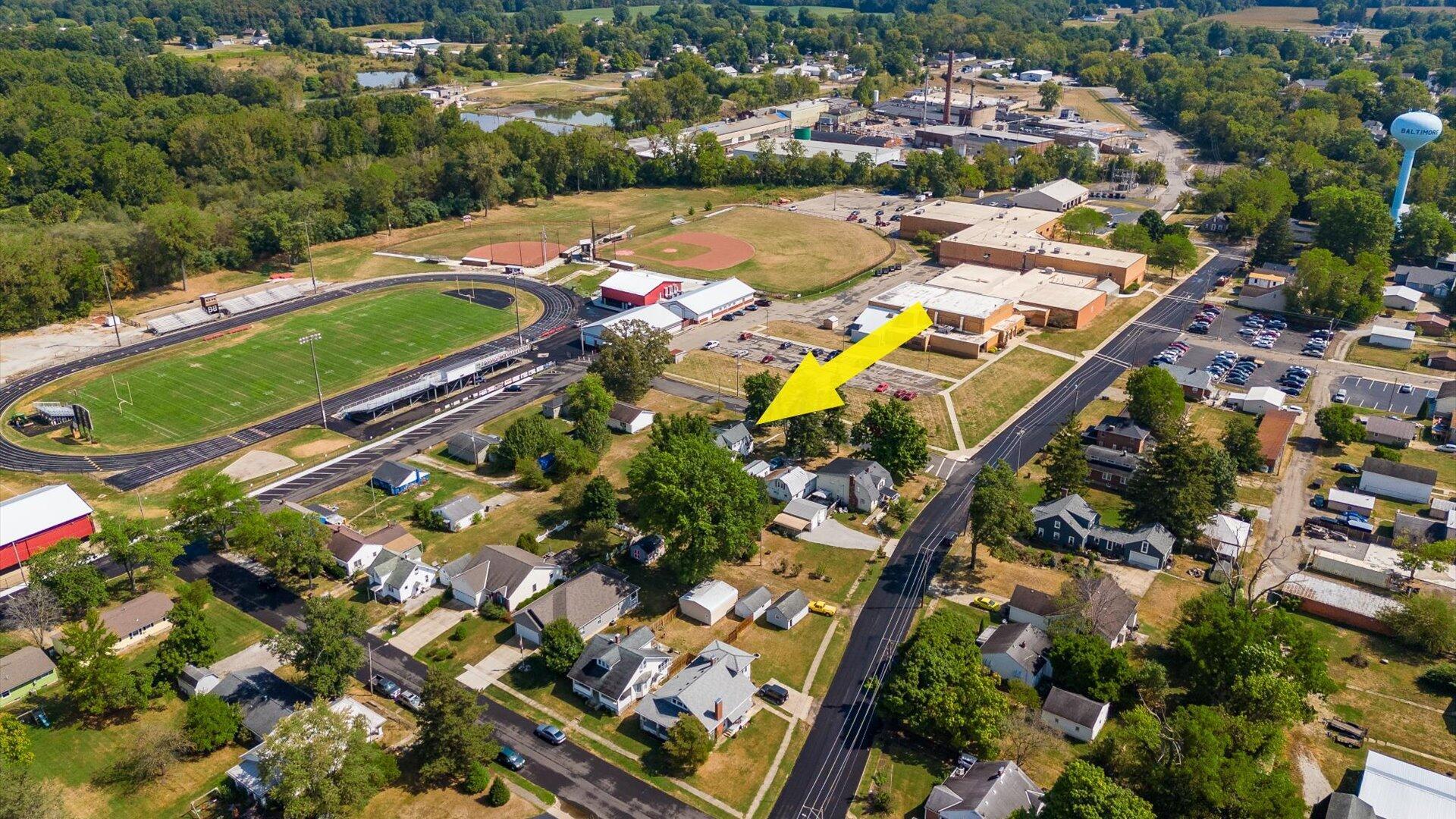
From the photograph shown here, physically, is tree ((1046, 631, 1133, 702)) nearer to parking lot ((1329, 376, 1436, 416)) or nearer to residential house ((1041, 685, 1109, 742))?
residential house ((1041, 685, 1109, 742))

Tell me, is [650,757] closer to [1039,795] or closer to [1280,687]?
[1039,795]

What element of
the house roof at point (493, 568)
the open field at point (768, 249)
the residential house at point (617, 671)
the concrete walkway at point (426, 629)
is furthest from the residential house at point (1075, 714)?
the open field at point (768, 249)

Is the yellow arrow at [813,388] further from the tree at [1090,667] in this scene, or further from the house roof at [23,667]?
the house roof at [23,667]

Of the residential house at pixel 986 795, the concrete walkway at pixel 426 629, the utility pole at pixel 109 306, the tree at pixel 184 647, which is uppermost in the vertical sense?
the utility pole at pixel 109 306

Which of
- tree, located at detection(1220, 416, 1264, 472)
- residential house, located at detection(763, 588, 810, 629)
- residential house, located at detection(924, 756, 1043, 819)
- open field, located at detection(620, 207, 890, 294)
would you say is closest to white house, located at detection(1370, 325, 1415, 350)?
tree, located at detection(1220, 416, 1264, 472)

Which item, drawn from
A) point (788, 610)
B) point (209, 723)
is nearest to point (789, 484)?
point (788, 610)

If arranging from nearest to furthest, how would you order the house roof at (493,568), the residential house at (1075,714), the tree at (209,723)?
the tree at (209,723) < the residential house at (1075,714) < the house roof at (493,568)
